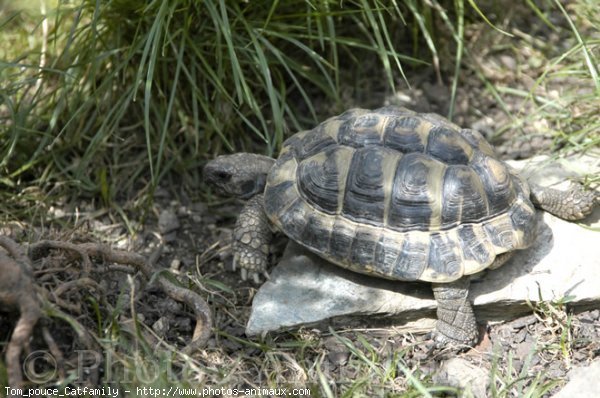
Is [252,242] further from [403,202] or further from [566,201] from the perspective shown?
[566,201]

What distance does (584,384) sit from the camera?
310cm

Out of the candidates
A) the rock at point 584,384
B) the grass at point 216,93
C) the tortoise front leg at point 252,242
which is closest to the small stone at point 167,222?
the grass at point 216,93

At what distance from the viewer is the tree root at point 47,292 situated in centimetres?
285

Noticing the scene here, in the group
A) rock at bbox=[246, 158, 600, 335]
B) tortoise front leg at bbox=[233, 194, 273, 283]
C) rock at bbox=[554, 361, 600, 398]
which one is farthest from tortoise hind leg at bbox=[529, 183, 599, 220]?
tortoise front leg at bbox=[233, 194, 273, 283]

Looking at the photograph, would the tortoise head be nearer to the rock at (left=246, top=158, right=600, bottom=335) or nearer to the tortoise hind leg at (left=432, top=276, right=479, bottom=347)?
the rock at (left=246, top=158, right=600, bottom=335)

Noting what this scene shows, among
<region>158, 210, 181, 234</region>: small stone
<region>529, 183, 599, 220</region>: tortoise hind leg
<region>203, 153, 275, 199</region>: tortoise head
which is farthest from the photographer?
<region>158, 210, 181, 234</region>: small stone

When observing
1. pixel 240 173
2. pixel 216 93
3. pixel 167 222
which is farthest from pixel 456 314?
pixel 216 93

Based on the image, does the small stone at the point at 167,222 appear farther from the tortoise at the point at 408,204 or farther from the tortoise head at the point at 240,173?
the tortoise at the point at 408,204

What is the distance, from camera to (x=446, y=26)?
500cm

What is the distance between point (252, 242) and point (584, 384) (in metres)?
1.80

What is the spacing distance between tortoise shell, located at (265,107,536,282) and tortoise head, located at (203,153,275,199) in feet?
1.11

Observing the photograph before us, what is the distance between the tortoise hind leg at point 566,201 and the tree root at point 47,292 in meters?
1.93

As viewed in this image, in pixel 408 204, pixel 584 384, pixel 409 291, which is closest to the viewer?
pixel 584 384

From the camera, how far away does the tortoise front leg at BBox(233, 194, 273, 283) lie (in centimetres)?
385
